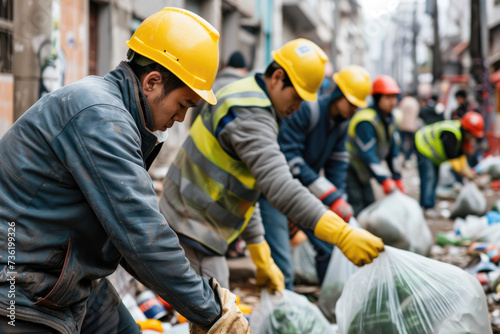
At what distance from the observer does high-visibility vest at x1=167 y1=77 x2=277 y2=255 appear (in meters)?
2.81

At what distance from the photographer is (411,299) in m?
2.73

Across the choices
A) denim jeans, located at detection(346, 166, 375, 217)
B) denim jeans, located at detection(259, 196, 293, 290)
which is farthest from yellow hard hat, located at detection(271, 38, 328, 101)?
denim jeans, located at detection(346, 166, 375, 217)

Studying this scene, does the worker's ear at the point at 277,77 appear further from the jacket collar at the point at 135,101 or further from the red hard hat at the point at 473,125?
the red hard hat at the point at 473,125

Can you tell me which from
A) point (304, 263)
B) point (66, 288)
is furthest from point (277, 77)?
point (304, 263)

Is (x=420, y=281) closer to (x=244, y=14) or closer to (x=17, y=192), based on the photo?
(x=17, y=192)

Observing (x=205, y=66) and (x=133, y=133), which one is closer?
(x=133, y=133)

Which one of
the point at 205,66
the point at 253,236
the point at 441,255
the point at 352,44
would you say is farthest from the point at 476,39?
the point at 352,44

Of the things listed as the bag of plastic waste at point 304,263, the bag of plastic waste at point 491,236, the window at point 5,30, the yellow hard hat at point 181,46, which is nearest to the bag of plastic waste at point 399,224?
the bag of plastic waste at point 491,236

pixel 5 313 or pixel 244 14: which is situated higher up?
pixel 5 313

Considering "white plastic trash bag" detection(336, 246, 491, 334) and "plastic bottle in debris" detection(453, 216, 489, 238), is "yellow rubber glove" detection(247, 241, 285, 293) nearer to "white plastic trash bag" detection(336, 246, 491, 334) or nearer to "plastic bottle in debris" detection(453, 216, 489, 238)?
"white plastic trash bag" detection(336, 246, 491, 334)

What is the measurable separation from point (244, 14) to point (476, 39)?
5.47 metres

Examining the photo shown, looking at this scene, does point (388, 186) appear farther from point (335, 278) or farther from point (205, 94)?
point (205, 94)

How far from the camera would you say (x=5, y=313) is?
1.53m

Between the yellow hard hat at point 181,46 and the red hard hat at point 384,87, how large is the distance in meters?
4.47
